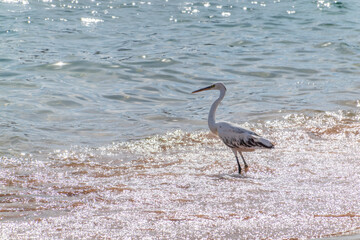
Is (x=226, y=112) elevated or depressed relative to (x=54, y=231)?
depressed

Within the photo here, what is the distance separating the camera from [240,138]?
8.13 metres

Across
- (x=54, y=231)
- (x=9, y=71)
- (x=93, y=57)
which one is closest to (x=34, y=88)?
(x=9, y=71)

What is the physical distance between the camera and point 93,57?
594 inches

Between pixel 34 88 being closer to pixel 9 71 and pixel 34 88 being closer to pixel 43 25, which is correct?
pixel 9 71

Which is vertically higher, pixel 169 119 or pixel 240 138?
pixel 240 138

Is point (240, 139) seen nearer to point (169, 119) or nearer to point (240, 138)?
point (240, 138)

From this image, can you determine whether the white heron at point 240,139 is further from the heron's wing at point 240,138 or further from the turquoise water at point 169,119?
the turquoise water at point 169,119

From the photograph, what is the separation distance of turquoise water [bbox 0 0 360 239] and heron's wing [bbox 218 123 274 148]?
1.13 feet

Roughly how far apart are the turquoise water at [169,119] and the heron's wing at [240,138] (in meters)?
0.34

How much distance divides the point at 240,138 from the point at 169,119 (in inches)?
105

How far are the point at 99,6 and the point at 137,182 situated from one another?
16805 mm

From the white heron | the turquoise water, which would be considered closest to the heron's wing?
the white heron

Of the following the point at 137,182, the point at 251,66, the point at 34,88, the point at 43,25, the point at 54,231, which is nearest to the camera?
the point at 54,231

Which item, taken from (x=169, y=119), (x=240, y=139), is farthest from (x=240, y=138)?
(x=169, y=119)
